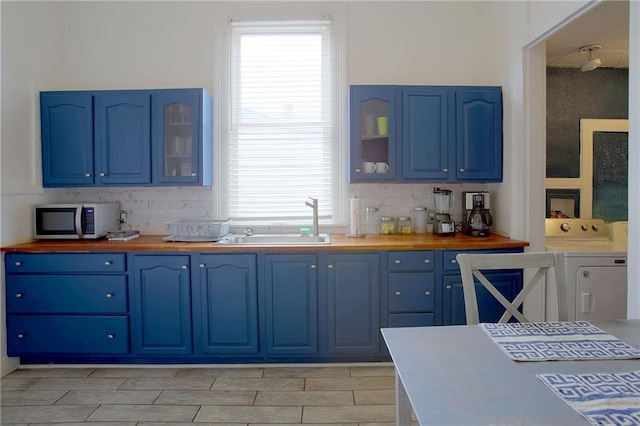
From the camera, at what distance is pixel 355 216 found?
3.48 m

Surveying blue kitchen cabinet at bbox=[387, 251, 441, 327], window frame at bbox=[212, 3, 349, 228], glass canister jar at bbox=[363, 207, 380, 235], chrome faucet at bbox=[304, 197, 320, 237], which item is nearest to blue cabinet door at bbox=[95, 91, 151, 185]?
window frame at bbox=[212, 3, 349, 228]

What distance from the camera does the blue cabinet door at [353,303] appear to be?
3088 millimetres

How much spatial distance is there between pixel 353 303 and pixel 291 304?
0.45 m

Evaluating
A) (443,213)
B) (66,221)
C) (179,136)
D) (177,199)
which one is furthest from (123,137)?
(443,213)

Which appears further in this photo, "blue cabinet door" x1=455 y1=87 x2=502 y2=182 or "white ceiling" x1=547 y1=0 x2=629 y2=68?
"blue cabinet door" x1=455 y1=87 x2=502 y2=182

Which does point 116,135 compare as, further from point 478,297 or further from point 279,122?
point 478,297

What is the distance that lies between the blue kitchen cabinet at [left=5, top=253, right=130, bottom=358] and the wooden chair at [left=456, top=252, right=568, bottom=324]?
242 centimetres

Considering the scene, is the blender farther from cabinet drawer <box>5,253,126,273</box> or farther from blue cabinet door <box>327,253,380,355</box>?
cabinet drawer <box>5,253,126,273</box>

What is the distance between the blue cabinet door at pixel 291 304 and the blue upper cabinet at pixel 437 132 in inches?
35.1

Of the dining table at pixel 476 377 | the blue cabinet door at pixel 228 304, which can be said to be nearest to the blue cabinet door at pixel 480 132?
the blue cabinet door at pixel 228 304

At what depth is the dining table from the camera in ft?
3.17

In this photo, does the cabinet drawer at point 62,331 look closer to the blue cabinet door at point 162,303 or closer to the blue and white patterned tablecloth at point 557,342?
the blue cabinet door at point 162,303

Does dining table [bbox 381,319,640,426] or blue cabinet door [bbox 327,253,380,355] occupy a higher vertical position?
dining table [bbox 381,319,640,426]

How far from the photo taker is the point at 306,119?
3748 millimetres
